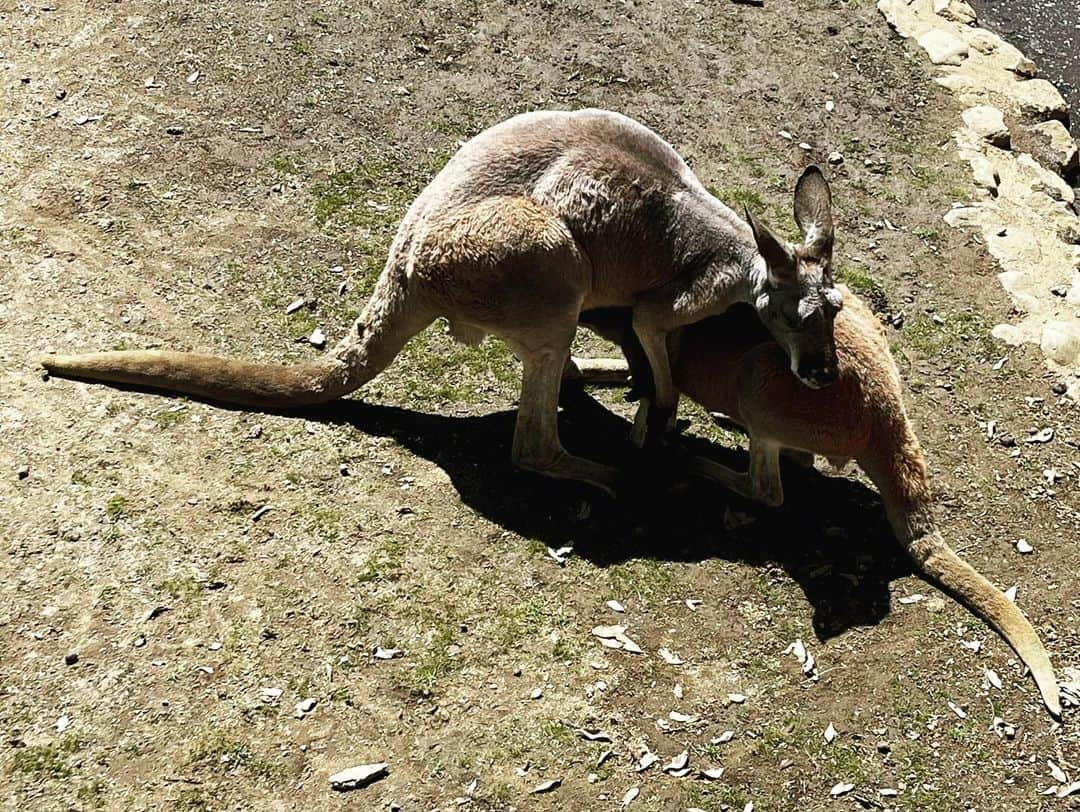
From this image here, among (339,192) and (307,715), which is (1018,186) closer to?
(339,192)

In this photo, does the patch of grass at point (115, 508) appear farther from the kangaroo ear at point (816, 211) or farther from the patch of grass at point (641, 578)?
the kangaroo ear at point (816, 211)

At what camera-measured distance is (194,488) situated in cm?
469

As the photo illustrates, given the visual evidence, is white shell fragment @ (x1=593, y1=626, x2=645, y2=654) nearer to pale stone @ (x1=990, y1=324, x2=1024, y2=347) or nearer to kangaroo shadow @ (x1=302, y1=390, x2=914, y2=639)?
kangaroo shadow @ (x1=302, y1=390, x2=914, y2=639)

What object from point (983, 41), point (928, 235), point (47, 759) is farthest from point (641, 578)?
point (983, 41)

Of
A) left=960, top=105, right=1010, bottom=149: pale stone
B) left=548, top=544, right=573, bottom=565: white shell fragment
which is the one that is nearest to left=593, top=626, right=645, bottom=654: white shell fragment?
left=548, top=544, right=573, bottom=565: white shell fragment

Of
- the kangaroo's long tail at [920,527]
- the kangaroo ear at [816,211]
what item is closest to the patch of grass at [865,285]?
the kangaroo's long tail at [920,527]

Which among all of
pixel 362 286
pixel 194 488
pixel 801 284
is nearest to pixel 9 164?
pixel 362 286

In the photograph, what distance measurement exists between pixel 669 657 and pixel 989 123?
4350mm

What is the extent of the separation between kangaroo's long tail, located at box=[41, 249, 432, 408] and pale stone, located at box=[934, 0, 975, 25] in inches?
200

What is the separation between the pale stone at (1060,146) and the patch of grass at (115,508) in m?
5.62

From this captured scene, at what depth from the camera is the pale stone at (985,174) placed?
262 inches

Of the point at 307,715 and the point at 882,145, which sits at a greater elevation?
the point at 882,145

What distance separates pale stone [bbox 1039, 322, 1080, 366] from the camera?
5.67 meters

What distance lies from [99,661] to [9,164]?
3167mm
